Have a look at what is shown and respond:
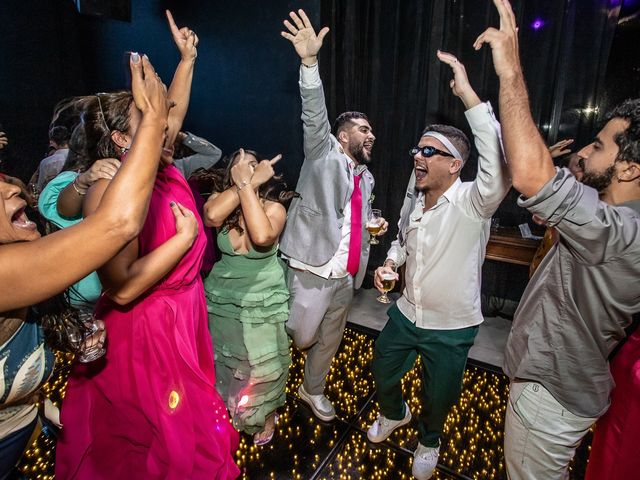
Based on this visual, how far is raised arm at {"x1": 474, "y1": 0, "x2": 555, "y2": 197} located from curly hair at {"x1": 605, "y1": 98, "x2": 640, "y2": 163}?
393 mm

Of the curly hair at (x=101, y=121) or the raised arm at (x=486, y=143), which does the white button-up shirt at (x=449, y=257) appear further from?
the curly hair at (x=101, y=121)

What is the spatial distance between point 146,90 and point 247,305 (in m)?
1.38

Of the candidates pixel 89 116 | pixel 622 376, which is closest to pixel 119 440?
pixel 89 116

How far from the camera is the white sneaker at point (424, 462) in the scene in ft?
6.64

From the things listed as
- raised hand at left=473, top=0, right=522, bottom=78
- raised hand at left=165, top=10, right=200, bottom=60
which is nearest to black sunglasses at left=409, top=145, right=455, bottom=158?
raised hand at left=473, top=0, right=522, bottom=78

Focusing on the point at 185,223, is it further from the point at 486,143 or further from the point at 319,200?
the point at 486,143

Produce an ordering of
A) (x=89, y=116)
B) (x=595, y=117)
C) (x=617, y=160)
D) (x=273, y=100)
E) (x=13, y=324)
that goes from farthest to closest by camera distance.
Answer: (x=273, y=100) < (x=595, y=117) < (x=89, y=116) < (x=617, y=160) < (x=13, y=324)

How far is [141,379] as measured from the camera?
1.40 meters

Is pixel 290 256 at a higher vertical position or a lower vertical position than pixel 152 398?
higher

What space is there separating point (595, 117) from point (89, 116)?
420 cm

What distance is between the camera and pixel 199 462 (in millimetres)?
1524

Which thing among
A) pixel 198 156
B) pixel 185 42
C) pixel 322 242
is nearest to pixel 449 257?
pixel 322 242

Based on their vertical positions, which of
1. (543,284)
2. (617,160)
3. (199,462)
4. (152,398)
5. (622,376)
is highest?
(617,160)

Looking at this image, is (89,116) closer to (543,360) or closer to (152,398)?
(152,398)
